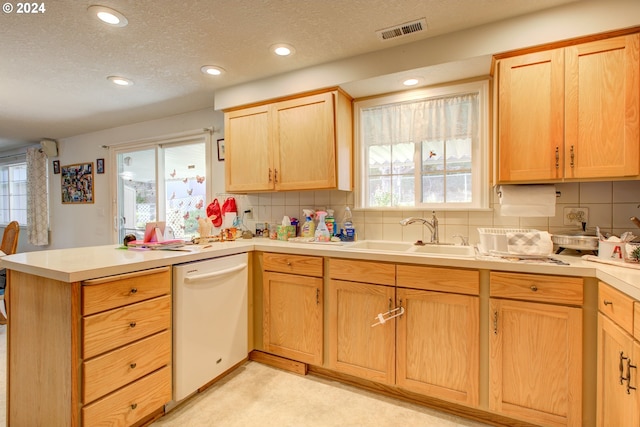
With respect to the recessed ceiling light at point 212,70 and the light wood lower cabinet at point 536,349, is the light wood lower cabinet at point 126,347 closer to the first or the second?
the recessed ceiling light at point 212,70

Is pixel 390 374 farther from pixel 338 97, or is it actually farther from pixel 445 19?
pixel 445 19

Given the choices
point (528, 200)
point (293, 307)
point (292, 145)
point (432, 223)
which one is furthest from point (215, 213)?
point (528, 200)

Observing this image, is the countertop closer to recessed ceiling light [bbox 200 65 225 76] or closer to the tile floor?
the tile floor

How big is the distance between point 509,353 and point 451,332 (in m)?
0.28

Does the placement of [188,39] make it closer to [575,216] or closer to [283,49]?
[283,49]

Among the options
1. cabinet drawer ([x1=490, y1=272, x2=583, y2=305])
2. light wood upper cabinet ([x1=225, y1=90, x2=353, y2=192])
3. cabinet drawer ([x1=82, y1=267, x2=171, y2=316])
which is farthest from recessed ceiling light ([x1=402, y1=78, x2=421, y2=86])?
cabinet drawer ([x1=82, y1=267, x2=171, y2=316])

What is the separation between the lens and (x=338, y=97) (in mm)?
2252

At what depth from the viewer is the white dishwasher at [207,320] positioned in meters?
1.67

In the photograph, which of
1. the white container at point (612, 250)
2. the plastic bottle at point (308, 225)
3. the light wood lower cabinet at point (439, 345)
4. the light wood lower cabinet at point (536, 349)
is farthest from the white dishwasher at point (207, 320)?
the white container at point (612, 250)

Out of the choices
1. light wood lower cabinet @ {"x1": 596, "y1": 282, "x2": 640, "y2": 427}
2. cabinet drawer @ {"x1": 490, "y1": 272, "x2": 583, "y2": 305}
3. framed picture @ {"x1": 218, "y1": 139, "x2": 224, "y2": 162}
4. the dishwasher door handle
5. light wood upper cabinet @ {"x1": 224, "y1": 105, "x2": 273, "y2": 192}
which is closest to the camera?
light wood lower cabinet @ {"x1": 596, "y1": 282, "x2": 640, "y2": 427}

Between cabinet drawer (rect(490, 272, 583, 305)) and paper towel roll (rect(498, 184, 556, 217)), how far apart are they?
0.50m

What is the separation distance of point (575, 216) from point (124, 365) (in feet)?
8.74

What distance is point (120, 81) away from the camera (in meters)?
2.51

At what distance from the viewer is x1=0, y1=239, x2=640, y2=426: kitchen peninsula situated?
127 cm
